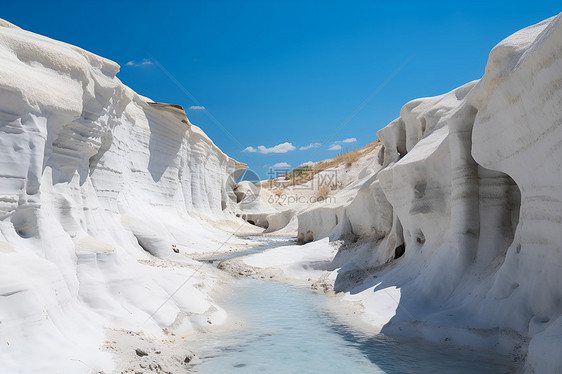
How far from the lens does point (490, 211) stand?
7465 mm

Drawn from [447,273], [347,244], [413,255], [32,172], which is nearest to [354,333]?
[447,273]

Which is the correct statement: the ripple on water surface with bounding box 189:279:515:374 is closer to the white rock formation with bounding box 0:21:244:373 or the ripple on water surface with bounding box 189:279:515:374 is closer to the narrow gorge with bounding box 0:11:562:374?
the narrow gorge with bounding box 0:11:562:374

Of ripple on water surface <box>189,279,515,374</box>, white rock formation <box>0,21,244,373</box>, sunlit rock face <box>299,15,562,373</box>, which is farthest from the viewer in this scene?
ripple on water surface <box>189,279,515,374</box>

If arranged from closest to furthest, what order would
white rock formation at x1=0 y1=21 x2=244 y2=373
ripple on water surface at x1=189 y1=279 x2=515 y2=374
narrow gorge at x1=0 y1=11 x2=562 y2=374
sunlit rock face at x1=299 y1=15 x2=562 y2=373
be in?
1. white rock formation at x1=0 y1=21 x2=244 y2=373
2. narrow gorge at x1=0 y1=11 x2=562 y2=374
3. sunlit rock face at x1=299 y1=15 x2=562 y2=373
4. ripple on water surface at x1=189 y1=279 x2=515 y2=374

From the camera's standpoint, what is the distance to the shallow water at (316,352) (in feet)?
18.0

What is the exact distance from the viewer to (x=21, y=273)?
15.2ft

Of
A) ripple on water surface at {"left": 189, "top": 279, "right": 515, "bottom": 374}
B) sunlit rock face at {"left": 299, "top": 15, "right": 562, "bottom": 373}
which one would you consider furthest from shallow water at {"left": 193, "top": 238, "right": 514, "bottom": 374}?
sunlit rock face at {"left": 299, "top": 15, "right": 562, "bottom": 373}

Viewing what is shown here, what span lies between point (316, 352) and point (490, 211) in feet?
13.9

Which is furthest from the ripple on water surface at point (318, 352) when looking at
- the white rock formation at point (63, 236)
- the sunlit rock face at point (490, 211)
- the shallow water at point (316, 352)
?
the white rock formation at point (63, 236)

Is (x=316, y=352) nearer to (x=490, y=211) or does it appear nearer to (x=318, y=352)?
(x=318, y=352)

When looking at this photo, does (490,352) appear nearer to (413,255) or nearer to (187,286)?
(413,255)

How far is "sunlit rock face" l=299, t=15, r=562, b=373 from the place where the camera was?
4.98 metres

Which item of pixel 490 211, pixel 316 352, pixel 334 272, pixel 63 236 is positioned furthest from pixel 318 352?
pixel 334 272

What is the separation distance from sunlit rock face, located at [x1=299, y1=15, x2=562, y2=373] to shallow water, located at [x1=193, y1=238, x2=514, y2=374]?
1.60 feet
